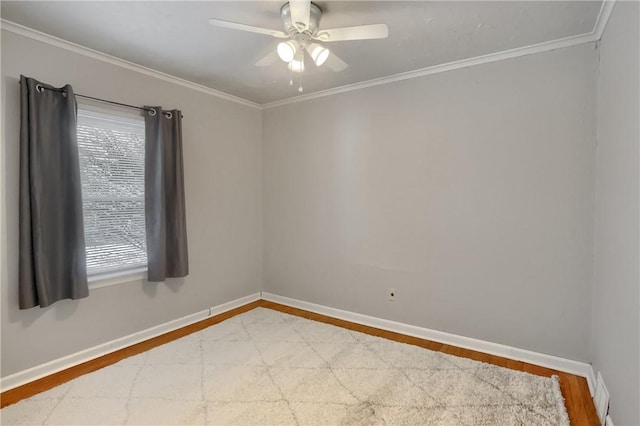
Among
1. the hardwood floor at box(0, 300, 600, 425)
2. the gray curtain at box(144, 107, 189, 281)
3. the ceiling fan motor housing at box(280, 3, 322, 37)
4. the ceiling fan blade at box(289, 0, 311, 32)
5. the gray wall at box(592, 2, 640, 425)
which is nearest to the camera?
the gray wall at box(592, 2, 640, 425)

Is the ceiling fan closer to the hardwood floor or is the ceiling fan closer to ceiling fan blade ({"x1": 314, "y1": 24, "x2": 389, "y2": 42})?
ceiling fan blade ({"x1": 314, "y1": 24, "x2": 389, "y2": 42})

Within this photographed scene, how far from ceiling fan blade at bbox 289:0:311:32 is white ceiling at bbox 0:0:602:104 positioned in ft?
0.65

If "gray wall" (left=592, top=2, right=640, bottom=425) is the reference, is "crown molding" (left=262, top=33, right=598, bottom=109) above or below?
above

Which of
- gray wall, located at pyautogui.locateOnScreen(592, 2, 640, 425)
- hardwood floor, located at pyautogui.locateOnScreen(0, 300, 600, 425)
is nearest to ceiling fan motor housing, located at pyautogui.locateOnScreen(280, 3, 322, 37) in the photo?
gray wall, located at pyautogui.locateOnScreen(592, 2, 640, 425)

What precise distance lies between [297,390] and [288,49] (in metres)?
2.13

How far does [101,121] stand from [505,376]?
3.63 metres

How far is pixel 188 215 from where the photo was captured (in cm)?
345

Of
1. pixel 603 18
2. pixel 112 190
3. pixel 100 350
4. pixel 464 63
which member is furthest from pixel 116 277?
pixel 603 18

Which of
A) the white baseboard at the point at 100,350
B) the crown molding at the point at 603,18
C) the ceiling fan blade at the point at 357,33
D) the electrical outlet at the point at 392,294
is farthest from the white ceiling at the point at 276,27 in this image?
the white baseboard at the point at 100,350

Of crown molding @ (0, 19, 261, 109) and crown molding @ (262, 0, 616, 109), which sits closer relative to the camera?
crown molding @ (262, 0, 616, 109)

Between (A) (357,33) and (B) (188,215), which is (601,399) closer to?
(A) (357,33)

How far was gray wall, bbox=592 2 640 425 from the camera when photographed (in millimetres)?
1561

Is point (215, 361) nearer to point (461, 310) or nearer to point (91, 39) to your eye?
point (461, 310)

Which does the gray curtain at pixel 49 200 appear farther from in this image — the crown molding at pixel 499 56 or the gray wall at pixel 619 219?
the gray wall at pixel 619 219
